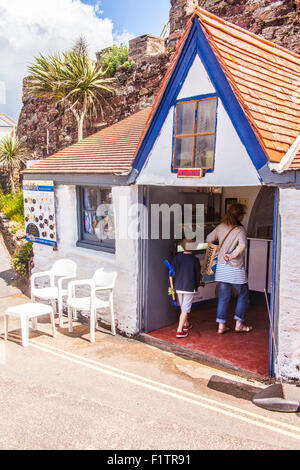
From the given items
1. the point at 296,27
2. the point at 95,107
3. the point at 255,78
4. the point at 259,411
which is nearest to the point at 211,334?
the point at 259,411

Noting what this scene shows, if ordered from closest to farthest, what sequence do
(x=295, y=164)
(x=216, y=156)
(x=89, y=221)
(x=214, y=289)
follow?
(x=295, y=164) → (x=216, y=156) → (x=89, y=221) → (x=214, y=289)

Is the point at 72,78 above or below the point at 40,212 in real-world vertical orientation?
above

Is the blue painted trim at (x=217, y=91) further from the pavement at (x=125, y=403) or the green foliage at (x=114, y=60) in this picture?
the green foliage at (x=114, y=60)

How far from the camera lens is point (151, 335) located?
21.6 ft

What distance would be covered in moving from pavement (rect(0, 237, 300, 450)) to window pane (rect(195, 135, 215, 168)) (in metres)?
2.89

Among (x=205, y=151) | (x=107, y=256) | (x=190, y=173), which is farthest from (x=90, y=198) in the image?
(x=205, y=151)

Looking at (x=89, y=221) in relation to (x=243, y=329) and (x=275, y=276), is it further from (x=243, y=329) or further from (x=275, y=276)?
(x=275, y=276)

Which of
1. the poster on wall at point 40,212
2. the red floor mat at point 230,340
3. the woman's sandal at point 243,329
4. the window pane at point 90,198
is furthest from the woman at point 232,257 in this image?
the poster on wall at point 40,212

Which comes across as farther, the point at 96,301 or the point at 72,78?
the point at 72,78

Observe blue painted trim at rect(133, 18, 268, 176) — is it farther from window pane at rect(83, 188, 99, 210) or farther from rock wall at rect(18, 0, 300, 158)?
rock wall at rect(18, 0, 300, 158)

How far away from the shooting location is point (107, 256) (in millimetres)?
7258

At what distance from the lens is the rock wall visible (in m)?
10.3

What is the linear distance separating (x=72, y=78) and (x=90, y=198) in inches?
308

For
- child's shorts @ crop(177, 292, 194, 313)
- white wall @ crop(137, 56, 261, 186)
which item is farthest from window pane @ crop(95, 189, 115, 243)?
child's shorts @ crop(177, 292, 194, 313)
